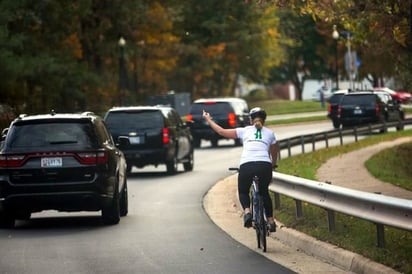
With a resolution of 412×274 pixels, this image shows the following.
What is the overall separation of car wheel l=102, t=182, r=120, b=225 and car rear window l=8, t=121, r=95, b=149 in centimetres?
100

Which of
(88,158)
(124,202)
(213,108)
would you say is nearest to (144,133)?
(124,202)

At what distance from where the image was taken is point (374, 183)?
20422 millimetres

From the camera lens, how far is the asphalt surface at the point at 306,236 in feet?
38.8

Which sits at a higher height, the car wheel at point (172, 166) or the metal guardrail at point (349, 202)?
the metal guardrail at point (349, 202)

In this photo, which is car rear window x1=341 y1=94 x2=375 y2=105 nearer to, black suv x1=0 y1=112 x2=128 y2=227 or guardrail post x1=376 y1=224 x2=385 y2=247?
black suv x1=0 y1=112 x2=128 y2=227

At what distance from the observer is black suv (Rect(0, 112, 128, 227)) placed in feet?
54.0

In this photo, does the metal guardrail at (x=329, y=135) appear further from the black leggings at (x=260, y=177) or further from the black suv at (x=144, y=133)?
the black leggings at (x=260, y=177)

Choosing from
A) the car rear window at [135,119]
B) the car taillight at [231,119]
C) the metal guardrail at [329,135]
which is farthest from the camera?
the car taillight at [231,119]

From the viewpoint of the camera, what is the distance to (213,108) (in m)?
41.5

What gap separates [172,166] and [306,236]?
599 inches

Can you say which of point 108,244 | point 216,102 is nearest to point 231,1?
point 216,102

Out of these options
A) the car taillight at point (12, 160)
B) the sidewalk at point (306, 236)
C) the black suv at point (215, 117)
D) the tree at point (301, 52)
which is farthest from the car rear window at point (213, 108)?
the tree at point (301, 52)

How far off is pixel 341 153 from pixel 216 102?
1173 cm

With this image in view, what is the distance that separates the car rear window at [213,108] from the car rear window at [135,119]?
42.3 ft
